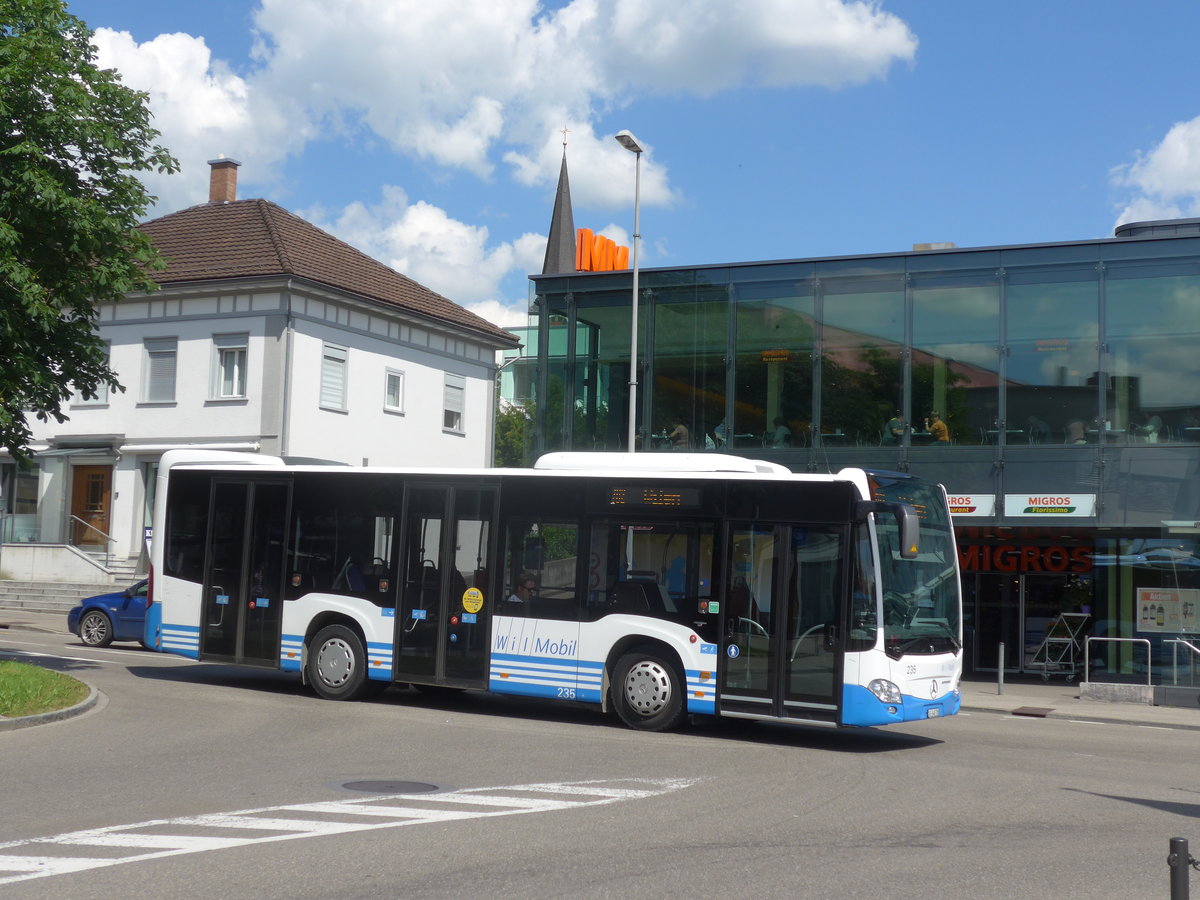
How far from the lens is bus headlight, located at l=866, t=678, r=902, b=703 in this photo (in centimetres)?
1348

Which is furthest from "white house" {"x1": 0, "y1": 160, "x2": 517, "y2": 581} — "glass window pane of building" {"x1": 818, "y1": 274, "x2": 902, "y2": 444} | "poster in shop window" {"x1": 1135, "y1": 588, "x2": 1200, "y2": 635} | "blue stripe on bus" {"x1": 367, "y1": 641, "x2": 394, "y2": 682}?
"poster in shop window" {"x1": 1135, "y1": 588, "x2": 1200, "y2": 635}

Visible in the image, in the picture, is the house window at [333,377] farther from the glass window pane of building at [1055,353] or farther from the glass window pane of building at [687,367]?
the glass window pane of building at [1055,353]

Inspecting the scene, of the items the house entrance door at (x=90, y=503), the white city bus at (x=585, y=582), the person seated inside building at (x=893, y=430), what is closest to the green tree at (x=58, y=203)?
the white city bus at (x=585, y=582)

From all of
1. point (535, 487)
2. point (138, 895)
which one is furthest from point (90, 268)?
point (138, 895)

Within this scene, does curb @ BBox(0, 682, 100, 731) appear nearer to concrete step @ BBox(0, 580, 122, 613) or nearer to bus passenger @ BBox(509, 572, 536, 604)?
bus passenger @ BBox(509, 572, 536, 604)

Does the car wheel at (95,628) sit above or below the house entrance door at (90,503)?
below

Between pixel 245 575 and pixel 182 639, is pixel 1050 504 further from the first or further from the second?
pixel 182 639

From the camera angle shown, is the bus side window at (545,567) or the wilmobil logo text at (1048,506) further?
the wilmobil logo text at (1048,506)

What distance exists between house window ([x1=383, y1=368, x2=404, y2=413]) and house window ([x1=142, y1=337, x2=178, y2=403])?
612cm

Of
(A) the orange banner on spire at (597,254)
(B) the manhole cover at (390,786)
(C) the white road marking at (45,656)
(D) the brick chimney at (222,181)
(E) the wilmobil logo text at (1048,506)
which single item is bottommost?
(C) the white road marking at (45,656)

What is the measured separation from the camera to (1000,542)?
26828mm

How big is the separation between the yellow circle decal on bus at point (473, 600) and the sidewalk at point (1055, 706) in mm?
8513

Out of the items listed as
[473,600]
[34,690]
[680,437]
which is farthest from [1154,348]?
[34,690]

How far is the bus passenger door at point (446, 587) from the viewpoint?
1605cm
